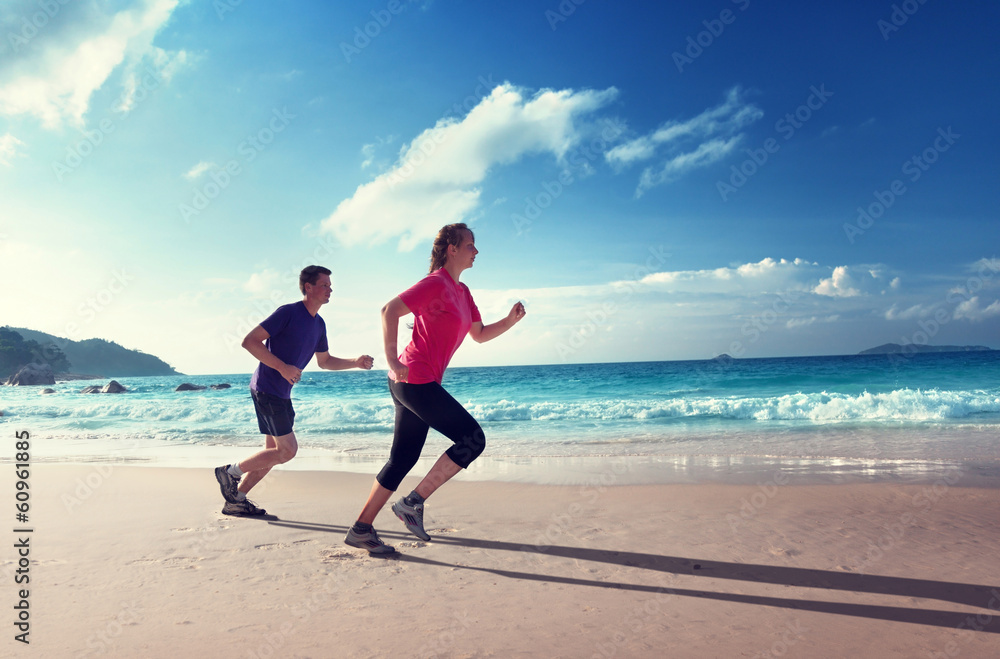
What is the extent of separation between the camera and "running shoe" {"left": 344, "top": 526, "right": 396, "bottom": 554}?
3.35 m

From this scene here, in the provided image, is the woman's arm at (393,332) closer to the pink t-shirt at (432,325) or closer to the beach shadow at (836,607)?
the pink t-shirt at (432,325)

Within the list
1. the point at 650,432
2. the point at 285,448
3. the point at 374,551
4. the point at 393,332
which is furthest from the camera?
the point at 650,432

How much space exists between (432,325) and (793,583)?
92.1 inches

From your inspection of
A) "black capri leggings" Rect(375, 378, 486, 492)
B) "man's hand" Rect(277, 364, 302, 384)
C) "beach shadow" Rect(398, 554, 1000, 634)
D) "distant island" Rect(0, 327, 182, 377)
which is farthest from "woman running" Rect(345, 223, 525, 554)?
"distant island" Rect(0, 327, 182, 377)

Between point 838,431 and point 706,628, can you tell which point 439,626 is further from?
point 838,431

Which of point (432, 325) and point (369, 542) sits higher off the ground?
point (432, 325)

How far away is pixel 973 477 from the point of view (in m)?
5.80

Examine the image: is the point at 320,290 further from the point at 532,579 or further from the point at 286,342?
the point at 532,579

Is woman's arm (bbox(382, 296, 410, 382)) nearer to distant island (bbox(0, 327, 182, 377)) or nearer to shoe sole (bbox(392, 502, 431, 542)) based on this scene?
shoe sole (bbox(392, 502, 431, 542))

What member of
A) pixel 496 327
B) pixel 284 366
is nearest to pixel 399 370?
pixel 496 327

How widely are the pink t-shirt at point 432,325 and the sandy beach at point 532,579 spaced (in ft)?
3.66

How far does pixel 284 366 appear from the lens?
13.0ft

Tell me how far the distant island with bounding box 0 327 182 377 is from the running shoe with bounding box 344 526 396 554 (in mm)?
104435

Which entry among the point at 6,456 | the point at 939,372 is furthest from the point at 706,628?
the point at 939,372
